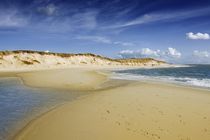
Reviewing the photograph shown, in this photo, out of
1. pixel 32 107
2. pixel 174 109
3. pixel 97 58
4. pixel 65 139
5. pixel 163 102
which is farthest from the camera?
pixel 97 58

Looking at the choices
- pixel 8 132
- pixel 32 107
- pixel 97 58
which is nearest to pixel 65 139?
pixel 8 132

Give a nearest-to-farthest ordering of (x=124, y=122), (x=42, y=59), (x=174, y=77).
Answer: (x=124, y=122) < (x=174, y=77) < (x=42, y=59)

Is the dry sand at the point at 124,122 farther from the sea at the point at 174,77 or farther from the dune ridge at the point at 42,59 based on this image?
the dune ridge at the point at 42,59

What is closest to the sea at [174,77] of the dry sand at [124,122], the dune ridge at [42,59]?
the dry sand at [124,122]

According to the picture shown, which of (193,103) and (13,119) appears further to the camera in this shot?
(193,103)

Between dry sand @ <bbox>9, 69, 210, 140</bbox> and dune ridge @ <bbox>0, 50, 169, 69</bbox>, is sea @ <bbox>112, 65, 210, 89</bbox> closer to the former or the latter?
dry sand @ <bbox>9, 69, 210, 140</bbox>

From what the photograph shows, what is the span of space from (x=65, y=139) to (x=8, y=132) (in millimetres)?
2072

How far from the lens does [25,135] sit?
7.64m

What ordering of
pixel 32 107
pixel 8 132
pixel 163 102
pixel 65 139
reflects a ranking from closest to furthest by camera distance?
1. pixel 65 139
2. pixel 8 132
3. pixel 32 107
4. pixel 163 102

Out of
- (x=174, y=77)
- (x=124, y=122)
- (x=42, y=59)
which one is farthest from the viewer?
(x=42, y=59)

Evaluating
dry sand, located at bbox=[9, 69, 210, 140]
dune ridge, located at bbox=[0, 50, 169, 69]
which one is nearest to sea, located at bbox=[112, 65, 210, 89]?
dry sand, located at bbox=[9, 69, 210, 140]

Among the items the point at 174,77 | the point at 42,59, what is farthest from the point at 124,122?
the point at 42,59

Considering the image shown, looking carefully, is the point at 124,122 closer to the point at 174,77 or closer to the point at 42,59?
the point at 174,77

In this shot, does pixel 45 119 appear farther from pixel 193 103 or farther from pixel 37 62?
pixel 37 62
